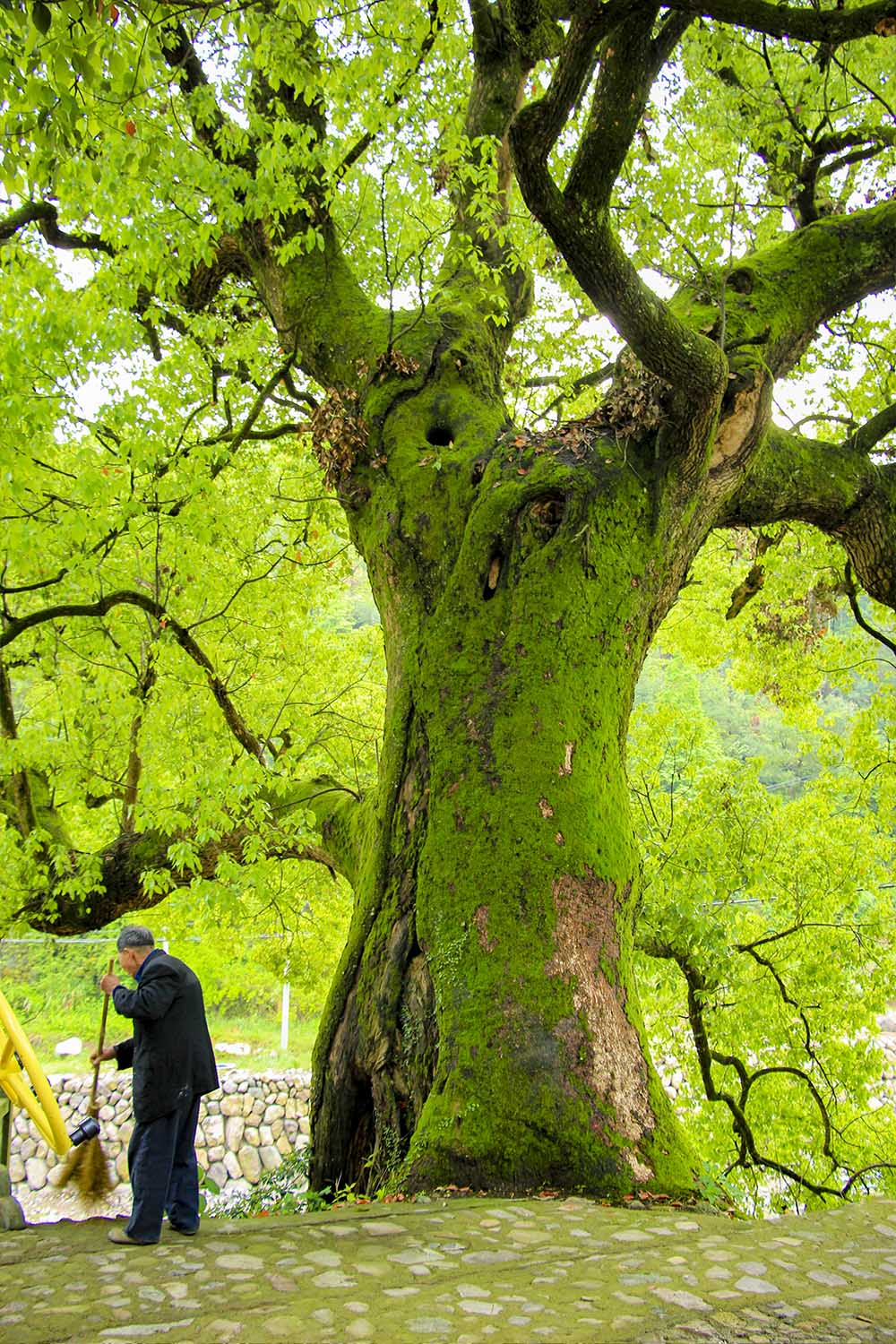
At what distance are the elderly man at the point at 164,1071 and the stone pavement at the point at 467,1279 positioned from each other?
20cm

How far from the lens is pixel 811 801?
40.3ft

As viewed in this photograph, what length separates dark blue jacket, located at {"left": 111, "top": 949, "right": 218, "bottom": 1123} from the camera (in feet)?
12.6

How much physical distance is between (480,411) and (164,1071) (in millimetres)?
4674

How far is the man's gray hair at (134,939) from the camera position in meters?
4.10

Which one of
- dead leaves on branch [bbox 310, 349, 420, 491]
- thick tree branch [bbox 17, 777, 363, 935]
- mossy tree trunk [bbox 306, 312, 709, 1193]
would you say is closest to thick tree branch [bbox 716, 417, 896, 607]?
mossy tree trunk [bbox 306, 312, 709, 1193]

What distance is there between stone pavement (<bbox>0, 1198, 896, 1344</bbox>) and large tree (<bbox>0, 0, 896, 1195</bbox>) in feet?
2.09

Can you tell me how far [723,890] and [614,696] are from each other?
5116 mm

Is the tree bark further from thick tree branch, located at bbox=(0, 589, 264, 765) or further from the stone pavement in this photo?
thick tree branch, located at bbox=(0, 589, 264, 765)

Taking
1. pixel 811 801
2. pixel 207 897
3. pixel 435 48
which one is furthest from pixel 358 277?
pixel 811 801

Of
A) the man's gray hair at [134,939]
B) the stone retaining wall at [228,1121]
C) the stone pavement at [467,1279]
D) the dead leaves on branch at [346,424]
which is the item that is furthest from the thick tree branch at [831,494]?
the stone retaining wall at [228,1121]

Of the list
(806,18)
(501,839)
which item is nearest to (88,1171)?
(501,839)

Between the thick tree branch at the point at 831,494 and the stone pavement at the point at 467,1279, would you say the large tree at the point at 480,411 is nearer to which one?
the thick tree branch at the point at 831,494

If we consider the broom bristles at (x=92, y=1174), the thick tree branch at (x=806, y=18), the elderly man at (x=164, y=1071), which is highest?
the thick tree branch at (x=806, y=18)

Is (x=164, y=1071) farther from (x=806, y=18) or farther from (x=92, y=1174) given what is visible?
(x=806, y=18)
